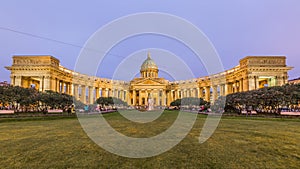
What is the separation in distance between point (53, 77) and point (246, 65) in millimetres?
52963

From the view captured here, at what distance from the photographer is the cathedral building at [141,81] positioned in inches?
1927

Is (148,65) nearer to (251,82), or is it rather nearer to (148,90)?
(148,90)

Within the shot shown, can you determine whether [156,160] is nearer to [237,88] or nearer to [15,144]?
[15,144]

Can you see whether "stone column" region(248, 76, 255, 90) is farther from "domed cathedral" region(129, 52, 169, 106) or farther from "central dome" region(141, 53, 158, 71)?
"central dome" region(141, 53, 158, 71)

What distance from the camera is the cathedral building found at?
1927 inches

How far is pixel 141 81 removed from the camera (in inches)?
3201

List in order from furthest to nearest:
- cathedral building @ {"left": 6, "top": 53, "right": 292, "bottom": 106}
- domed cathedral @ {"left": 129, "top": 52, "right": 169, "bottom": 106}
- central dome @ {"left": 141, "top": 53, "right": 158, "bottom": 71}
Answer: central dome @ {"left": 141, "top": 53, "right": 158, "bottom": 71} < domed cathedral @ {"left": 129, "top": 52, "right": 169, "bottom": 106} < cathedral building @ {"left": 6, "top": 53, "right": 292, "bottom": 106}

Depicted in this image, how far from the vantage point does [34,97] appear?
2459 centimetres

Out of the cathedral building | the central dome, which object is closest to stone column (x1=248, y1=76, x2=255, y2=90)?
the cathedral building

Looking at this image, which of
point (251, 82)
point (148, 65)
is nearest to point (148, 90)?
point (148, 65)

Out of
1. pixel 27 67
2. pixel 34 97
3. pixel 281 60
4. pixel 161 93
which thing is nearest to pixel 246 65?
pixel 281 60

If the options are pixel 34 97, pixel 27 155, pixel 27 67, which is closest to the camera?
pixel 27 155

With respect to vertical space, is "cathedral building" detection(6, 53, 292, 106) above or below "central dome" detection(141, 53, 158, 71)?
below

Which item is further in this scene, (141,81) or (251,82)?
(141,81)
